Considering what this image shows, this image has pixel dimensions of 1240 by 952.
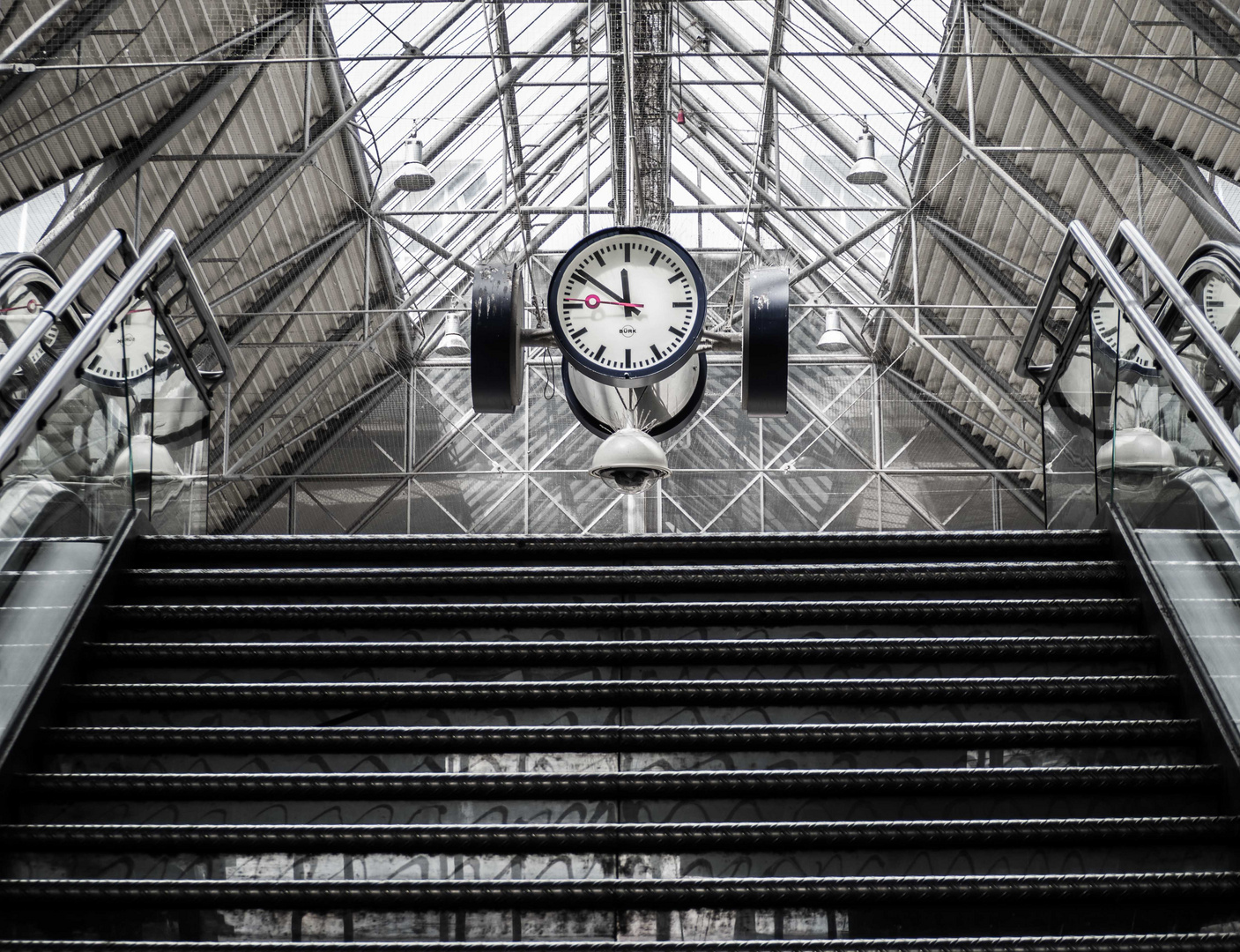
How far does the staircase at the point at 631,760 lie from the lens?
2.87 metres

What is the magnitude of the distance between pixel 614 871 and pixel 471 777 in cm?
42

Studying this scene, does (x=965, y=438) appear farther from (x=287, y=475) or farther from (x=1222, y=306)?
(x=1222, y=306)

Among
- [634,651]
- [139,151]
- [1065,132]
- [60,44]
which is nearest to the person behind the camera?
[634,651]

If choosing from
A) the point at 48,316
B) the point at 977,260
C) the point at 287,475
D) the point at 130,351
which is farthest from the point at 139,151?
the point at 48,316

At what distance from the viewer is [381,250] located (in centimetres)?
1780

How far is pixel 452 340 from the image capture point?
17.6 meters

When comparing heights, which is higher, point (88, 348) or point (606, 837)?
point (88, 348)

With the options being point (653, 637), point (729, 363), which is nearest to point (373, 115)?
point (729, 363)

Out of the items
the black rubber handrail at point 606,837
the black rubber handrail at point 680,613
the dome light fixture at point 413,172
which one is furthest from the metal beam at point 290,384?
the black rubber handrail at point 606,837

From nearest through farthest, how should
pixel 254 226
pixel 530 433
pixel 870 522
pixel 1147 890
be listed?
pixel 1147 890 → pixel 254 226 → pixel 870 522 → pixel 530 433

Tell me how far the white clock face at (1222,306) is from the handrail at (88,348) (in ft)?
10.5

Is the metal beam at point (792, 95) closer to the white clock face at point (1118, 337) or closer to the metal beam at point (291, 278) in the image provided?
the metal beam at point (291, 278)

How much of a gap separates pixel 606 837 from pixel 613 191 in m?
14.3

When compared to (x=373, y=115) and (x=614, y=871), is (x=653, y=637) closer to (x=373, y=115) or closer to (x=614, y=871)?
(x=614, y=871)
